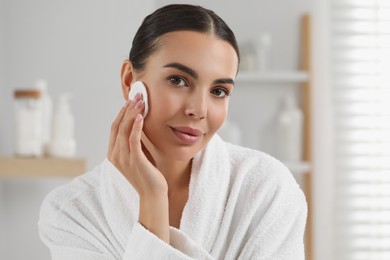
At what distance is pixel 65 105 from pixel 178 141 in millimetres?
1398

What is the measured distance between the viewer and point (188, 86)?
1037 millimetres

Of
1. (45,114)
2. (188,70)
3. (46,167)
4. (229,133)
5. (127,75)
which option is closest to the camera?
(188,70)

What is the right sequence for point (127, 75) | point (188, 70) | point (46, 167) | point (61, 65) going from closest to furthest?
1. point (188, 70)
2. point (127, 75)
3. point (46, 167)
4. point (61, 65)

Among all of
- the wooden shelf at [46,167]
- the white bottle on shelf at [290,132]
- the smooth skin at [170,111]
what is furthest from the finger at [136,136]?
the white bottle on shelf at [290,132]

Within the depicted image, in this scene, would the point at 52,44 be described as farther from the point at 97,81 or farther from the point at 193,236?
the point at 193,236

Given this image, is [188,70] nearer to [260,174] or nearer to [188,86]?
[188,86]

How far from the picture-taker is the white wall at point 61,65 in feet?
8.48

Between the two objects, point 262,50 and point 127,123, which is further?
point 262,50

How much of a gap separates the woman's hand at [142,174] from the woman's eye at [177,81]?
65 mm

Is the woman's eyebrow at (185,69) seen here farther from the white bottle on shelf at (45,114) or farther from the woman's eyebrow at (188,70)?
the white bottle on shelf at (45,114)

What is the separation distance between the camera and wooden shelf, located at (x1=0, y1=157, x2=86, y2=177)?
2303 mm

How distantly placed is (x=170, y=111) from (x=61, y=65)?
166cm

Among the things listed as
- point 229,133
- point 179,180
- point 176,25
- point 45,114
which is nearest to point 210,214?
point 179,180

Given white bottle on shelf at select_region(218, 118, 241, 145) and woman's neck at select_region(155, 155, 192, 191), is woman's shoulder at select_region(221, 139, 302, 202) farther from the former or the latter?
white bottle on shelf at select_region(218, 118, 241, 145)
